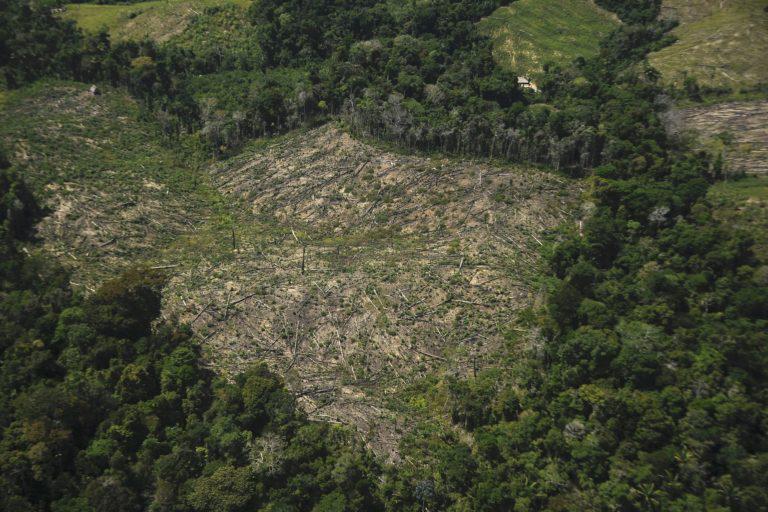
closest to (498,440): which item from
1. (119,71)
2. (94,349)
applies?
(94,349)

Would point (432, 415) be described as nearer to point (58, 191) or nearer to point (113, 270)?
point (113, 270)

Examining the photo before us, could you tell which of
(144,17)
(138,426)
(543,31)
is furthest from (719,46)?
(144,17)

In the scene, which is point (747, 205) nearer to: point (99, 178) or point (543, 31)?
point (543, 31)

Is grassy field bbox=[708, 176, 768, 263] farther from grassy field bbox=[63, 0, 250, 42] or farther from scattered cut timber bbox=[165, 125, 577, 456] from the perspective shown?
grassy field bbox=[63, 0, 250, 42]

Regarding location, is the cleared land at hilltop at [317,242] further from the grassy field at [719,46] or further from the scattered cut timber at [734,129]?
the grassy field at [719,46]

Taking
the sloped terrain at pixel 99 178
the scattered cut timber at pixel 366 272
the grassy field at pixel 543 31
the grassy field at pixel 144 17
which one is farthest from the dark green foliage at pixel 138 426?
the grassy field at pixel 543 31

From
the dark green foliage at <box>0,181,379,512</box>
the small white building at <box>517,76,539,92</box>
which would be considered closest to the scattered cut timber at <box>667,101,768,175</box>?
the small white building at <box>517,76,539,92</box>
